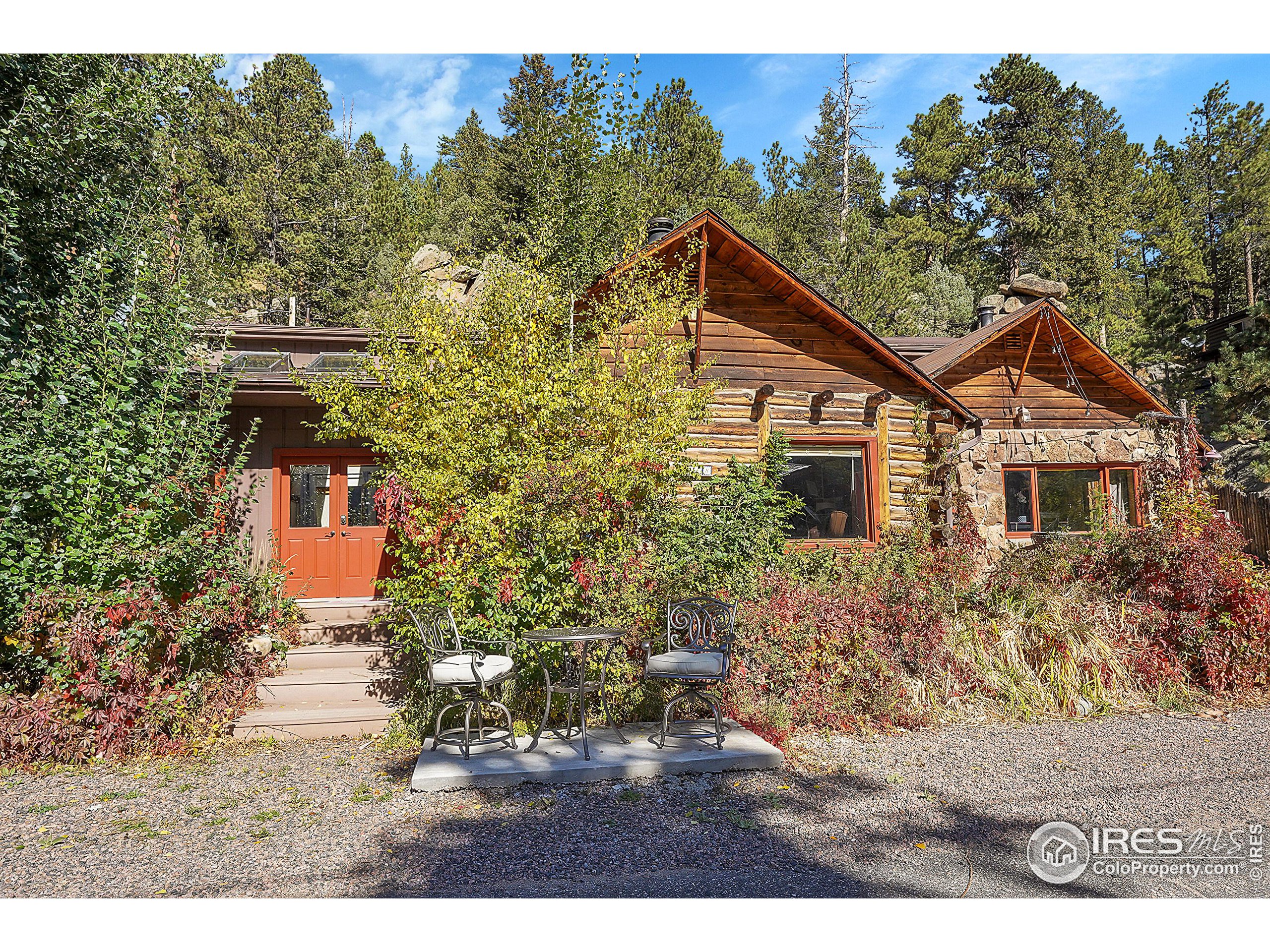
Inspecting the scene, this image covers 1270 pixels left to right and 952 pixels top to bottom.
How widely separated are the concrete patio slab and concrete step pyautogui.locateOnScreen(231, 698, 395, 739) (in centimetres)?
142

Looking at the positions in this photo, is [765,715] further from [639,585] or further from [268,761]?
[268,761]

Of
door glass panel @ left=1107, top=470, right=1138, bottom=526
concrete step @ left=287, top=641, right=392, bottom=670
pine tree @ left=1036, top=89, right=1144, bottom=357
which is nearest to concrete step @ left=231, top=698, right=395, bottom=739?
concrete step @ left=287, top=641, right=392, bottom=670

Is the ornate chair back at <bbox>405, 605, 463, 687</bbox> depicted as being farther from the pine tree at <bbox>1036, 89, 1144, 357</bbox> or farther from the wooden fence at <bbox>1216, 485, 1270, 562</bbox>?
the pine tree at <bbox>1036, 89, 1144, 357</bbox>

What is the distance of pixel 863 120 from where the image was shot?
25.9m

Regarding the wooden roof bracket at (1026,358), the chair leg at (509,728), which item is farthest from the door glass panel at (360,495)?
the wooden roof bracket at (1026,358)

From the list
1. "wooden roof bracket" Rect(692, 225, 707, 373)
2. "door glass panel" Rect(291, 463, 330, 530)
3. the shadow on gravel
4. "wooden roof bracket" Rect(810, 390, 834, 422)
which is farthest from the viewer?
"wooden roof bracket" Rect(810, 390, 834, 422)

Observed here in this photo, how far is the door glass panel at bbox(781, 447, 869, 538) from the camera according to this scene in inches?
414

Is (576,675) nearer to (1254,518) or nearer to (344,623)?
(344,623)

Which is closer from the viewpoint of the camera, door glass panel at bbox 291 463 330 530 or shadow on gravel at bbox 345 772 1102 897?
shadow on gravel at bbox 345 772 1102 897

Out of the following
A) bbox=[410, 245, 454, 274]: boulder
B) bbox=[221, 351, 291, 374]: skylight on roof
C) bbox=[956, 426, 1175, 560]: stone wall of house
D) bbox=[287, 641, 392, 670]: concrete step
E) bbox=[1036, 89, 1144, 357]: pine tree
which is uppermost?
bbox=[1036, 89, 1144, 357]: pine tree

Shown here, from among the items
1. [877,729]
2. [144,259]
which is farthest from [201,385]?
[877,729]

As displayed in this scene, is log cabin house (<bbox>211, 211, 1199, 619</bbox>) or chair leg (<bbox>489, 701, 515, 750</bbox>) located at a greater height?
log cabin house (<bbox>211, 211, 1199, 619</bbox>)

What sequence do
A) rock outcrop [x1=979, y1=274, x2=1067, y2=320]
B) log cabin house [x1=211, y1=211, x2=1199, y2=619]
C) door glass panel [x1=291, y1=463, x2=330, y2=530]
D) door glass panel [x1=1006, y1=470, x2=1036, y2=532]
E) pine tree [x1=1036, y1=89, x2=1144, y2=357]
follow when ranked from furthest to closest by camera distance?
Result: 1. pine tree [x1=1036, y1=89, x2=1144, y2=357]
2. rock outcrop [x1=979, y1=274, x2=1067, y2=320]
3. door glass panel [x1=1006, y1=470, x2=1036, y2=532]
4. door glass panel [x1=291, y1=463, x2=330, y2=530]
5. log cabin house [x1=211, y1=211, x2=1199, y2=619]

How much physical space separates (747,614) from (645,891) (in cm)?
327
